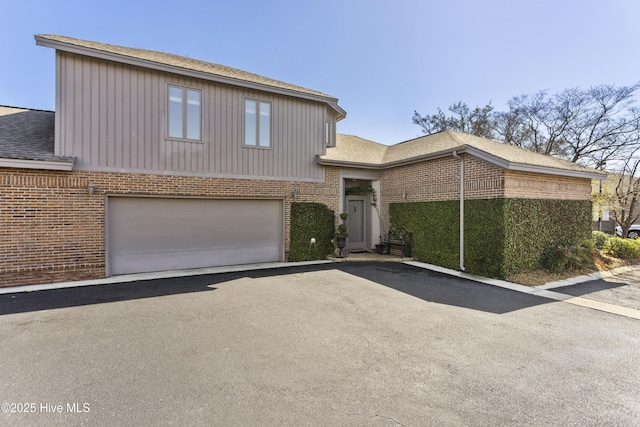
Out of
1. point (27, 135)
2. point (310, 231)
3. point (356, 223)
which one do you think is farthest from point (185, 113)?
point (356, 223)

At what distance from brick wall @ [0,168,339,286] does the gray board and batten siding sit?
43cm

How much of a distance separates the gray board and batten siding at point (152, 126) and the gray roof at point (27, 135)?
444mm

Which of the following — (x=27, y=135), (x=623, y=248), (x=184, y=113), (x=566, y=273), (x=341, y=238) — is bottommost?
(x=566, y=273)

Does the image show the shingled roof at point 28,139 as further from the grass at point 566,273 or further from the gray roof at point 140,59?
the grass at point 566,273

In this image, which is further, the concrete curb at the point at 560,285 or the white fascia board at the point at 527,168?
the white fascia board at the point at 527,168

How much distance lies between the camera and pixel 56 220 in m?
7.04

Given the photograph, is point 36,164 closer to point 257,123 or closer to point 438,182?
point 257,123


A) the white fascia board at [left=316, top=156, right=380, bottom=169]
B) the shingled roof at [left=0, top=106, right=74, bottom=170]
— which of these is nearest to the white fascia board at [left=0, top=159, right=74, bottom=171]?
the shingled roof at [left=0, top=106, right=74, bottom=170]

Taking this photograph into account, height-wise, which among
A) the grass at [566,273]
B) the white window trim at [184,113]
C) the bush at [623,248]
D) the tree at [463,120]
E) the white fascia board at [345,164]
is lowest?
the grass at [566,273]

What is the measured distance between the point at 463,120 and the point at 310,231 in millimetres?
21499

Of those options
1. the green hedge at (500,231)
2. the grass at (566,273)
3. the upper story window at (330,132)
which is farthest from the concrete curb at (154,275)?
the grass at (566,273)

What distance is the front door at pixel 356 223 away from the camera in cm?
1209

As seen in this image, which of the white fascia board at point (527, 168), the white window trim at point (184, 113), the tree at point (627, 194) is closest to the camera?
the white fascia board at point (527, 168)

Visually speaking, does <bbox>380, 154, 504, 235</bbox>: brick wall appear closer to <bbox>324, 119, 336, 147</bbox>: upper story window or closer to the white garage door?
<bbox>324, 119, 336, 147</bbox>: upper story window
